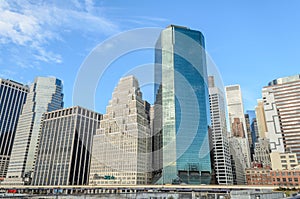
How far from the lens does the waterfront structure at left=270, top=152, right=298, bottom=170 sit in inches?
3125

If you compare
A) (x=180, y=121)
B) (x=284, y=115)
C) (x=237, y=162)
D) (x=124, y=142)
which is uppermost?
(x=284, y=115)

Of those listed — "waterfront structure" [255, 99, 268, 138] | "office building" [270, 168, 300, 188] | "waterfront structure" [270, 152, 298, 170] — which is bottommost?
"office building" [270, 168, 300, 188]

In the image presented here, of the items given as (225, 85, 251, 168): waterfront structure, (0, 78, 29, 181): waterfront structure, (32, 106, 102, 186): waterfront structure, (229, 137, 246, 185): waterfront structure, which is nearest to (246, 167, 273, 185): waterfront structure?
(229, 137, 246, 185): waterfront structure

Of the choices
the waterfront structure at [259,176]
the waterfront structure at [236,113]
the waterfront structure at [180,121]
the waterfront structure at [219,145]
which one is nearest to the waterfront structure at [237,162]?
the waterfront structure at [219,145]

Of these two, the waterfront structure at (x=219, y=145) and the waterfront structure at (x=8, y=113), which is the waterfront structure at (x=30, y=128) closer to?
the waterfront structure at (x=8, y=113)

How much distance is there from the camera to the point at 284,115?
99812 millimetres

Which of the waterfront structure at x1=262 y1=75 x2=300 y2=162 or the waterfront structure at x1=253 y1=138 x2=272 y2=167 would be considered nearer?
the waterfront structure at x1=262 y1=75 x2=300 y2=162

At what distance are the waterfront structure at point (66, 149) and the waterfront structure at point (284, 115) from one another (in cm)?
8557

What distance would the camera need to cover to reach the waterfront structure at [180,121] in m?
87.4

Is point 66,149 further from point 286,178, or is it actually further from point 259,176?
point 286,178

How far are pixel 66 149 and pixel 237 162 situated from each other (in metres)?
95.7

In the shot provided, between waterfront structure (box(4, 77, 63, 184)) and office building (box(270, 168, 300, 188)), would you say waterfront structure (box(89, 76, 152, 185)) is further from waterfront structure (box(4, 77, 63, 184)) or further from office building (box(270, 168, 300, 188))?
waterfront structure (box(4, 77, 63, 184))

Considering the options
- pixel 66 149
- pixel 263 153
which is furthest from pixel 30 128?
pixel 263 153

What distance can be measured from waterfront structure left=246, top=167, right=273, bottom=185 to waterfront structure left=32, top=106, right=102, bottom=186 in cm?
7503
